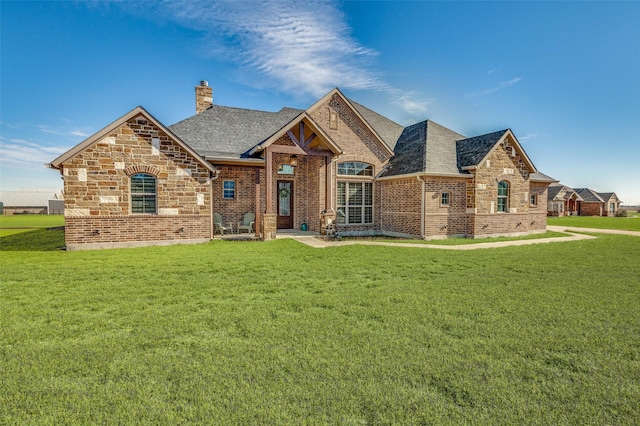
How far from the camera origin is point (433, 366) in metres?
3.38

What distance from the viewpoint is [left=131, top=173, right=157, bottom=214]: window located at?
11781 millimetres

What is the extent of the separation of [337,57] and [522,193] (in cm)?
1244

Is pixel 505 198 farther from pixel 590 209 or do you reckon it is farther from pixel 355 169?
pixel 590 209

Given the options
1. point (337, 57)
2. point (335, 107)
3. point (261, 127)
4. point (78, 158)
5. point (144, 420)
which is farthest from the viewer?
point (261, 127)

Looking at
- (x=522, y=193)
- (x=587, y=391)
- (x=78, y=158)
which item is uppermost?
(x=78, y=158)

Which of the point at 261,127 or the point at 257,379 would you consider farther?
the point at 261,127

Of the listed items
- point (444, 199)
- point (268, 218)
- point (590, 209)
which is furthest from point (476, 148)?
point (590, 209)

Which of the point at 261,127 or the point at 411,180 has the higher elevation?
the point at 261,127

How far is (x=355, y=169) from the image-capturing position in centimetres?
1691

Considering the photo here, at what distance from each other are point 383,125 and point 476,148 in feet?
20.5

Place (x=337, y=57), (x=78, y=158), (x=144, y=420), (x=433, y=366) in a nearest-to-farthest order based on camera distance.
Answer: (x=144, y=420)
(x=433, y=366)
(x=78, y=158)
(x=337, y=57)

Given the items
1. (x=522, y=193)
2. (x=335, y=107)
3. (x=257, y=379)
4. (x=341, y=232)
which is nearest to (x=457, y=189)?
(x=522, y=193)

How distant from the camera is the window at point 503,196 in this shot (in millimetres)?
16692

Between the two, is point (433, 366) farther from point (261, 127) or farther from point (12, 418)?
point (261, 127)
